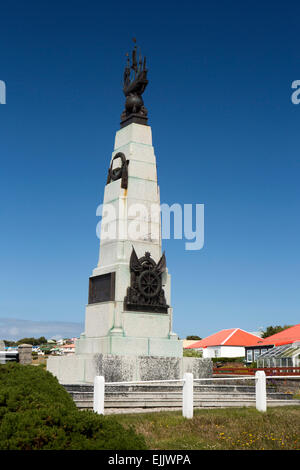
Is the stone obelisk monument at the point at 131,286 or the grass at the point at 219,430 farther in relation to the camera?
the stone obelisk monument at the point at 131,286

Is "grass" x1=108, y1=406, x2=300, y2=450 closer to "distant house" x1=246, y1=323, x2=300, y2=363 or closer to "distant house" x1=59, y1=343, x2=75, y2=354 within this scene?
"distant house" x1=246, y1=323, x2=300, y2=363

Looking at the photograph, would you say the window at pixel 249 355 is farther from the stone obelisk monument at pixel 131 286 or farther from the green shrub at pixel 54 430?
the green shrub at pixel 54 430

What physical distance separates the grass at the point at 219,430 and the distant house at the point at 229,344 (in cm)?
5643

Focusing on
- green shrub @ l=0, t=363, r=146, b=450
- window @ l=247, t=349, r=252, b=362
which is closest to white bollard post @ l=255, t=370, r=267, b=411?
green shrub @ l=0, t=363, r=146, b=450

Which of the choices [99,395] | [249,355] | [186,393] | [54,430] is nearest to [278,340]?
[249,355]

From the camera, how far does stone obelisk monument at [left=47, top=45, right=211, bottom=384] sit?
19156 millimetres

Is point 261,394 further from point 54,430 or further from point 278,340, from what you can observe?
point 278,340

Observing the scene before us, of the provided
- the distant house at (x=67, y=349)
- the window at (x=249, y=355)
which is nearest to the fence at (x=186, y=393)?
the window at (x=249, y=355)

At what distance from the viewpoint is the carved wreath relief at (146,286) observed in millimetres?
20359

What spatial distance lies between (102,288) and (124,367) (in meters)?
3.89

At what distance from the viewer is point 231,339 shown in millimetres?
69625

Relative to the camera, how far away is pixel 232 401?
15.4 metres

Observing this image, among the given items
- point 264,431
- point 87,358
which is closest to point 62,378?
point 87,358
